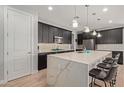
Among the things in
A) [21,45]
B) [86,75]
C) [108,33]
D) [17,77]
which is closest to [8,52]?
[21,45]

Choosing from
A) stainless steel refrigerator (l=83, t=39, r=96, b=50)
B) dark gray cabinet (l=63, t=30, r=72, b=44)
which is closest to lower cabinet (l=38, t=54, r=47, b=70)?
dark gray cabinet (l=63, t=30, r=72, b=44)

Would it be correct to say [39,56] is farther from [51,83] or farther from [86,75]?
[86,75]

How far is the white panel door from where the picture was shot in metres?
3.36

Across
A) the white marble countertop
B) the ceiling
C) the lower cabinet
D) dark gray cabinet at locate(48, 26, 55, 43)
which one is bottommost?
the lower cabinet

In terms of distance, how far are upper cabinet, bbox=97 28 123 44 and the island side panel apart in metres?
5.23

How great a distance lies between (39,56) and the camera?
4.55 metres

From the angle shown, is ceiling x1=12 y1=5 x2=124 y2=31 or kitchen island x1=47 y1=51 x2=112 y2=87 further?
ceiling x1=12 y1=5 x2=124 y2=31

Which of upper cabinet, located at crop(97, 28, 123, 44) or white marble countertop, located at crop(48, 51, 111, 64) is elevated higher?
upper cabinet, located at crop(97, 28, 123, 44)

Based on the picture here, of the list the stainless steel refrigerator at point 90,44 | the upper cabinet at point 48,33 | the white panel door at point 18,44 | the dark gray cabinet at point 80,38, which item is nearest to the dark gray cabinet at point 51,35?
the upper cabinet at point 48,33

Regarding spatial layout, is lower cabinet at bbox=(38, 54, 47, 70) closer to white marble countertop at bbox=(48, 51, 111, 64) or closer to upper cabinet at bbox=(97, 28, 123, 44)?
white marble countertop at bbox=(48, 51, 111, 64)

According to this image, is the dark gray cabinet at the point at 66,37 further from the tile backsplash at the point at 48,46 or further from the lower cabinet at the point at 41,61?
the lower cabinet at the point at 41,61
